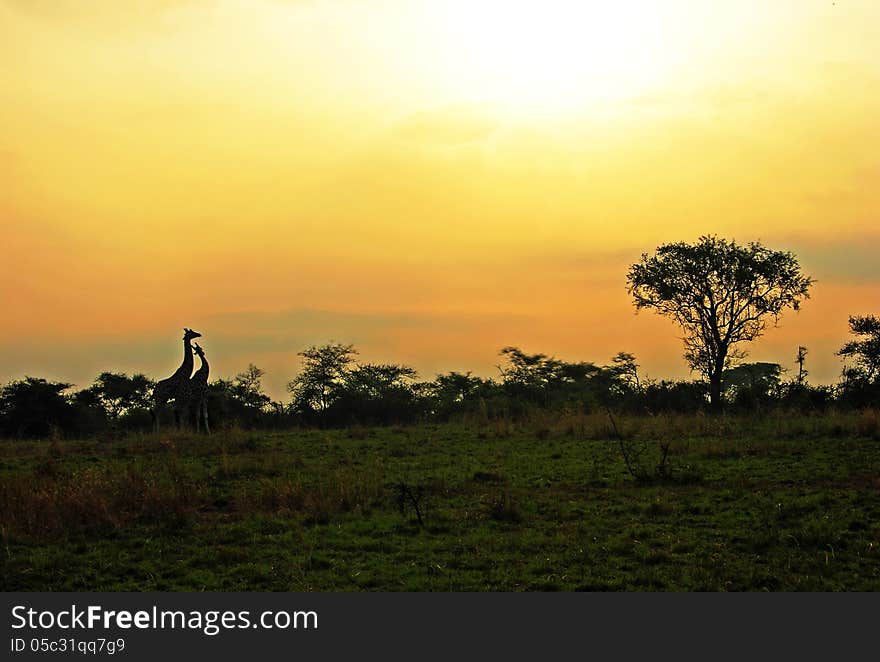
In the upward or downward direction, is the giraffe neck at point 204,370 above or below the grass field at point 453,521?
above

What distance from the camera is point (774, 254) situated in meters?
44.6

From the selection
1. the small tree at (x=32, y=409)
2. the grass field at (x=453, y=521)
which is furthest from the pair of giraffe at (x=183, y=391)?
the small tree at (x=32, y=409)

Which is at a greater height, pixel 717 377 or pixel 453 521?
pixel 717 377

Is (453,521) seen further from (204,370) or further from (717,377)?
(717,377)

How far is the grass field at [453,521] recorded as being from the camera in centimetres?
1012

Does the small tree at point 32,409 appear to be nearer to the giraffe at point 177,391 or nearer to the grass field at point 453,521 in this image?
the giraffe at point 177,391

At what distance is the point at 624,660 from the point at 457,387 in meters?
42.1

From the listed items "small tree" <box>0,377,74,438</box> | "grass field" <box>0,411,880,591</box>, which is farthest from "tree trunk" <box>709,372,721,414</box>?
"small tree" <box>0,377,74,438</box>

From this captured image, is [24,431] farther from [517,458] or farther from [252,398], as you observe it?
[517,458]

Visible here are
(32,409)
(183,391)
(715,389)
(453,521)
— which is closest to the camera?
(453,521)

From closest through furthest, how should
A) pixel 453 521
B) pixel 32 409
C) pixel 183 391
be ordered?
1. pixel 453 521
2. pixel 183 391
3. pixel 32 409

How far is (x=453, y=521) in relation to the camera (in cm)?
1287

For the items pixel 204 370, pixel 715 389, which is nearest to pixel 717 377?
pixel 715 389

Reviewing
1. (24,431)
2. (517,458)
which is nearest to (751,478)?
(517,458)
